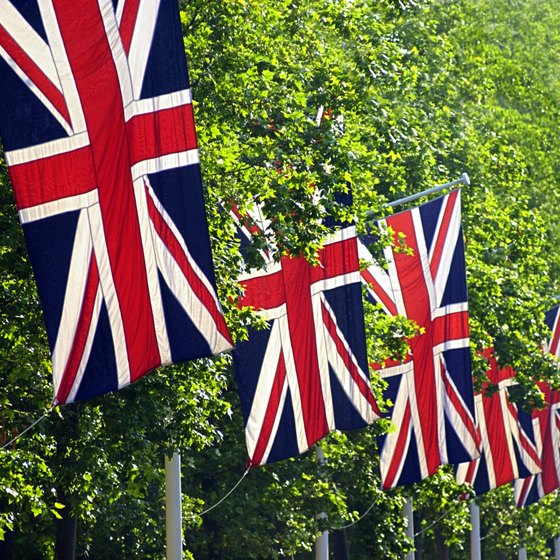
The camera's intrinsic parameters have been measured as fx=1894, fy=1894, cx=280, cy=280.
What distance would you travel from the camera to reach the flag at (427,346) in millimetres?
26188

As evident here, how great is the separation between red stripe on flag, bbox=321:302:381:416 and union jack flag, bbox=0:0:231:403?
776 centimetres

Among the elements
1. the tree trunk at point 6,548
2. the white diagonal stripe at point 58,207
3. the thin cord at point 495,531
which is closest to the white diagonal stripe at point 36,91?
the white diagonal stripe at point 58,207

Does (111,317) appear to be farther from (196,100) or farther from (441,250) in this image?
(441,250)

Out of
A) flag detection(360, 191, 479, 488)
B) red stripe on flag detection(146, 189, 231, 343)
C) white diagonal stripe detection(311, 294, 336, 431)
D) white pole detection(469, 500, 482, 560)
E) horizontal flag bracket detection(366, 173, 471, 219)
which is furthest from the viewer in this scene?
white pole detection(469, 500, 482, 560)

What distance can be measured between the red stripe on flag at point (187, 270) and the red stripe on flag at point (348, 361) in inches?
314

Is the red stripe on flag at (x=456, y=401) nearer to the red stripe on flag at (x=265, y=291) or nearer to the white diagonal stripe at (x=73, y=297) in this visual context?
the red stripe on flag at (x=265, y=291)

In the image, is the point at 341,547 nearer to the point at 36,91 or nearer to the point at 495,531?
the point at 495,531

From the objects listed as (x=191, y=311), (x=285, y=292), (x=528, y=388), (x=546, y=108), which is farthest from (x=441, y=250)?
(x=546, y=108)

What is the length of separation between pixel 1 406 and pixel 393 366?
9989 millimetres

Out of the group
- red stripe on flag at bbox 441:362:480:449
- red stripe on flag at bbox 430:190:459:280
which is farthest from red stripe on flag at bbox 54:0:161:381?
red stripe on flag at bbox 441:362:480:449

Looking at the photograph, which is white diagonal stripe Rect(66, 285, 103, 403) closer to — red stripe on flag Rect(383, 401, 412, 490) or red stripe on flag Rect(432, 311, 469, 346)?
red stripe on flag Rect(383, 401, 412, 490)

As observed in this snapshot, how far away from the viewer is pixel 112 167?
14.5 m

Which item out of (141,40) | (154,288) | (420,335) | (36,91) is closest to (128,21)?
(141,40)

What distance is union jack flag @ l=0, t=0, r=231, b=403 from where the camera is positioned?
1388 centimetres
